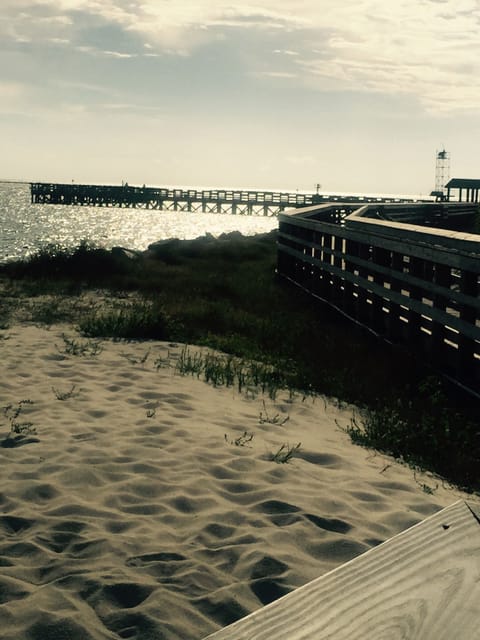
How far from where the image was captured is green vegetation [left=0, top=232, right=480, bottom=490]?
638 centimetres

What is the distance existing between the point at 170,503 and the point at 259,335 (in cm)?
666

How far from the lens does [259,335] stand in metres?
10.8

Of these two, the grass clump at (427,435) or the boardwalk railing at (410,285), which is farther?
the boardwalk railing at (410,285)

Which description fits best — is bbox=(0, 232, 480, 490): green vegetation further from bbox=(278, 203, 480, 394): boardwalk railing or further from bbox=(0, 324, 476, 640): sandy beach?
bbox=(0, 324, 476, 640): sandy beach

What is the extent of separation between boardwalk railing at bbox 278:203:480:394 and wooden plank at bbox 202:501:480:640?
597 cm

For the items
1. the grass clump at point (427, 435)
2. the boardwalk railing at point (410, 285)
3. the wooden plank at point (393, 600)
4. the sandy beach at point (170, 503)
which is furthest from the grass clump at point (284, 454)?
the wooden plank at point (393, 600)

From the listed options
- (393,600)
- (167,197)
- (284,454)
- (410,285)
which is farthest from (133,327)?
(167,197)

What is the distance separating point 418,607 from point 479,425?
18.6 ft

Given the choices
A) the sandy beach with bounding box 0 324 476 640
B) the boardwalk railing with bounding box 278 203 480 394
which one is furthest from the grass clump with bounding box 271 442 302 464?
the boardwalk railing with bounding box 278 203 480 394

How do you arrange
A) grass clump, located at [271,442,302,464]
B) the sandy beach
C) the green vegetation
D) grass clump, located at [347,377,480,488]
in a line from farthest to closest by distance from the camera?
the green vegetation → grass clump, located at [347,377,480,488] → grass clump, located at [271,442,302,464] → the sandy beach

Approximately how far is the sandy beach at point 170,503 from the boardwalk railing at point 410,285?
1.67 m

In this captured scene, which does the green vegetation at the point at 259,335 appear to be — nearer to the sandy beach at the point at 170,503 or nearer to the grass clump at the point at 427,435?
the grass clump at the point at 427,435

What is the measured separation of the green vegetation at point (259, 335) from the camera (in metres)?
6.38

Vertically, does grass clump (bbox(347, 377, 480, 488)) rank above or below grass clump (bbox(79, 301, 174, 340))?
below
